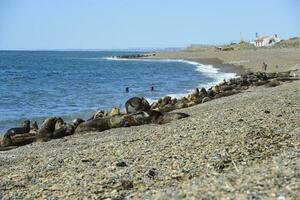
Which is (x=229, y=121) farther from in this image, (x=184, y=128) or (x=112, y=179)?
(x=112, y=179)

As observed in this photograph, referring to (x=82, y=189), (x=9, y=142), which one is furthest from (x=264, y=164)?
(x=9, y=142)

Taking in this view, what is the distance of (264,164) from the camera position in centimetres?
670

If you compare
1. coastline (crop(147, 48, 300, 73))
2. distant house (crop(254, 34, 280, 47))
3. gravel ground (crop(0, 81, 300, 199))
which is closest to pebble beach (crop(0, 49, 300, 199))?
gravel ground (crop(0, 81, 300, 199))

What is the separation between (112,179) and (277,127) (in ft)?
13.9

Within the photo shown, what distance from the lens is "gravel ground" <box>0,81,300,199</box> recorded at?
223 inches

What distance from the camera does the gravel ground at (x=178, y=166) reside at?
5.66 metres

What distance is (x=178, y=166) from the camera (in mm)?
7223

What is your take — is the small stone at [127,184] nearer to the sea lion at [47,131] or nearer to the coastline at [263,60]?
the sea lion at [47,131]

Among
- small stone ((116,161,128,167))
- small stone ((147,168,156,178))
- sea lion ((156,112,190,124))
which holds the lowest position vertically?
sea lion ((156,112,190,124))

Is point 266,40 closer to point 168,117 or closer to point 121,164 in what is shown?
point 168,117

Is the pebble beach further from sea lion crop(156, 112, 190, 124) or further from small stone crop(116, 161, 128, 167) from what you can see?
sea lion crop(156, 112, 190, 124)

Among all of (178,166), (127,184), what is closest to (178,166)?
(178,166)

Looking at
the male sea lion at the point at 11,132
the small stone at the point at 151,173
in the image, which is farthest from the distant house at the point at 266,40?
the small stone at the point at 151,173

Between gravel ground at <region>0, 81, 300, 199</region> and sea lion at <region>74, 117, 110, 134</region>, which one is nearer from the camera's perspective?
gravel ground at <region>0, 81, 300, 199</region>
